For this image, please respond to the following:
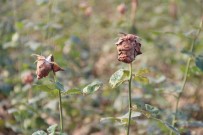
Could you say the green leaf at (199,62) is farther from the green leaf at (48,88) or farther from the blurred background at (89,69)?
the green leaf at (48,88)

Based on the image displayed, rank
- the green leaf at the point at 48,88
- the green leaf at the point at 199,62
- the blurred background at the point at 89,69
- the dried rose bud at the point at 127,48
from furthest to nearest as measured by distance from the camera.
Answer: the blurred background at the point at 89,69
the green leaf at the point at 199,62
the green leaf at the point at 48,88
the dried rose bud at the point at 127,48

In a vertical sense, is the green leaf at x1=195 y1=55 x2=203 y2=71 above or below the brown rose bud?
below

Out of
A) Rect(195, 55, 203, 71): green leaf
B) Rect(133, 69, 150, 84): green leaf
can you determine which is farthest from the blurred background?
Rect(133, 69, 150, 84): green leaf

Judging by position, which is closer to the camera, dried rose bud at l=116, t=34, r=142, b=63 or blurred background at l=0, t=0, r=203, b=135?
dried rose bud at l=116, t=34, r=142, b=63

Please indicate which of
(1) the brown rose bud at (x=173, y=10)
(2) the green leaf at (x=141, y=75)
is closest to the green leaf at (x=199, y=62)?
(2) the green leaf at (x=141, y=75)

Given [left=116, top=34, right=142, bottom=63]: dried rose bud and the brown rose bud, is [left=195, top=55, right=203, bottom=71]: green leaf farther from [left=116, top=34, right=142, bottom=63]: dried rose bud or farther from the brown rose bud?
the brown rose bud

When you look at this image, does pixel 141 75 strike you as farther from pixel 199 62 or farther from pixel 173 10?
pixel 173 10
